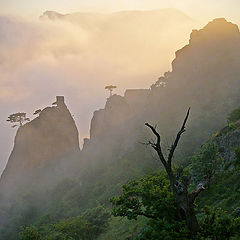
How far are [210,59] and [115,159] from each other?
58.8 metres

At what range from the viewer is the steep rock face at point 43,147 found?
132500mm

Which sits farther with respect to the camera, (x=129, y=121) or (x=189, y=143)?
(x=129, y=121)

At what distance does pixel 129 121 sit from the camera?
437 feet

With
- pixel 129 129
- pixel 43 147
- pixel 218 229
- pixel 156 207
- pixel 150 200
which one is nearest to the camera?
→ pixel 218 229

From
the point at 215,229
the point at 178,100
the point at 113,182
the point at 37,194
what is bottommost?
the point at 215,229

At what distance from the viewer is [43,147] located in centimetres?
13775

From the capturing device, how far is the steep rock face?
5217 inches

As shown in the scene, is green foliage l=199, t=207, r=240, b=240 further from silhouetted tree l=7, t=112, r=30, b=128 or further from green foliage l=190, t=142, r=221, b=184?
silhouetted tree l=7, t=112, r=30, b=128

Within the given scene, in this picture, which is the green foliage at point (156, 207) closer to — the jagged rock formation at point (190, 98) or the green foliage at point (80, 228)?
the green foliage at point (80, 228)

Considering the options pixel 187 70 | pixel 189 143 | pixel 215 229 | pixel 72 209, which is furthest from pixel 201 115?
pixel 215 229

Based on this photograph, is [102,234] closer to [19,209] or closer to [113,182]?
[113,182]

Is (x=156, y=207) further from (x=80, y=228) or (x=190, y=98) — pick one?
(x=190, y=98)

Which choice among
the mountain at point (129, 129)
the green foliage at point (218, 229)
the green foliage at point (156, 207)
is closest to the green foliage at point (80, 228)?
the green foliage at point (156, 207)

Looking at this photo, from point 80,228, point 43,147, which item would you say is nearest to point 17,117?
point 43,147
